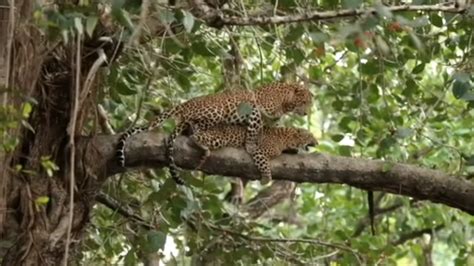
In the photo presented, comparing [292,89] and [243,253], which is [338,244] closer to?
[243,253]

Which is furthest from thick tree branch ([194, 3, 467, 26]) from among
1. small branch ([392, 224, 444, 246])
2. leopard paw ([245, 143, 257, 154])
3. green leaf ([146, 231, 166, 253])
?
small branch ([392, 224, 444, 246])

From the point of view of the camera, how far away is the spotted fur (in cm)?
368

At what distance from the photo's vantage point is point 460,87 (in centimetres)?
350

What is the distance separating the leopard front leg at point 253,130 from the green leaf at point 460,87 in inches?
32.9

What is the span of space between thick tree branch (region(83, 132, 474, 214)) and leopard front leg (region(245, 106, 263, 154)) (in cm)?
22

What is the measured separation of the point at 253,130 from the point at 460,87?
101cm

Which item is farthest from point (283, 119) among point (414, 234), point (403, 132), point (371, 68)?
point (403, 132)

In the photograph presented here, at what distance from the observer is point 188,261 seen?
501cm

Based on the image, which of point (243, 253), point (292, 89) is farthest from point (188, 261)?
point (292, 89)

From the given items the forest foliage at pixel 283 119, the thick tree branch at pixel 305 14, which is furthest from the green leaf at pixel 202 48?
the thick tree branch at pixel 305 14

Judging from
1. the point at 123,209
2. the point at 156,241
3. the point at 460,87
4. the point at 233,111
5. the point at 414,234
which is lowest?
the point at 414,234

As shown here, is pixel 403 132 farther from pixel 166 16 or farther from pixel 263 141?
pixel 166 16

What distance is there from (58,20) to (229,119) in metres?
1.80

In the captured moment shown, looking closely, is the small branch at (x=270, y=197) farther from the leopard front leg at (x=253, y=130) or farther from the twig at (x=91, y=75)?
the twig at (x=91, y=75)
